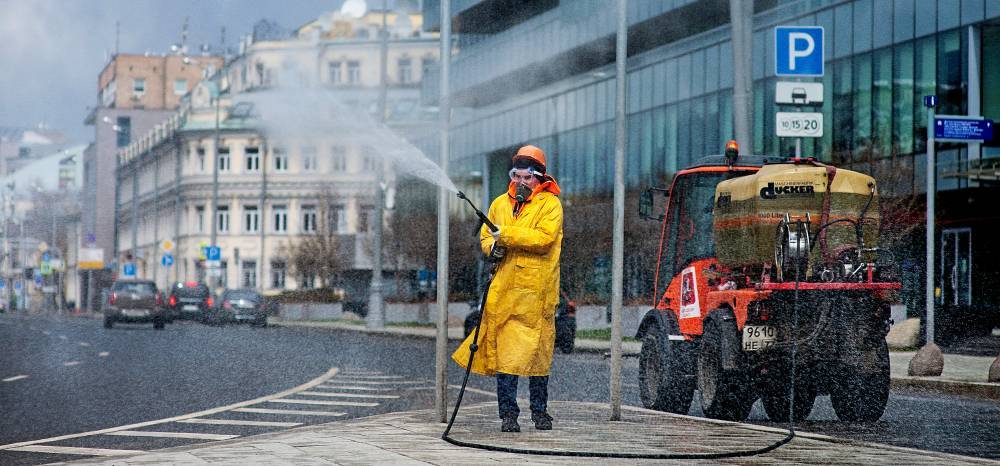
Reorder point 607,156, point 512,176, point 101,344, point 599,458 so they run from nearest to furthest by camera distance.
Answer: point 599,458 < point 512,176 < point 101,344 < point 607,156

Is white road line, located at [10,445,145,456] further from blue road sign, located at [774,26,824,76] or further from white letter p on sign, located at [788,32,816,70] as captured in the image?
white letter p on sign, located at [788,32,816,70]

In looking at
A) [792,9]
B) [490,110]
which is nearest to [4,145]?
[490,110]

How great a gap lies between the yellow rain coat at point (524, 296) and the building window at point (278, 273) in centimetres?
5946

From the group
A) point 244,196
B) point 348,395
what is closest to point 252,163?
point 244,196

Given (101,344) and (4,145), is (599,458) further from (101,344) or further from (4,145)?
(4,145)

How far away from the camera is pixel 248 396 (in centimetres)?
1484

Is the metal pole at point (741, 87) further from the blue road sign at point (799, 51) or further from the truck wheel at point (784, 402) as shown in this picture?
the truck wheel at point (784, 402)

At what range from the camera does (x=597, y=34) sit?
34.4m

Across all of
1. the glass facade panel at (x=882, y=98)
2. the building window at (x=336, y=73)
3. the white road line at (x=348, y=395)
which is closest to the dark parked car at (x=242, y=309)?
the glass facade panel at (x=882, y=98)

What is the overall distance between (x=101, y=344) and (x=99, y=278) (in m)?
82.0

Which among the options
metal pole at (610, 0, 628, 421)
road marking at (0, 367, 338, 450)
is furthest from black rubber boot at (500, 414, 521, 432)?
road marking at (0, 367, 338, 450)

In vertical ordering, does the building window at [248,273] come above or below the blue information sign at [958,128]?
below

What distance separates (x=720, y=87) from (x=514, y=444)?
1356 inches

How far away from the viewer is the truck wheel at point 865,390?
38.7ft
